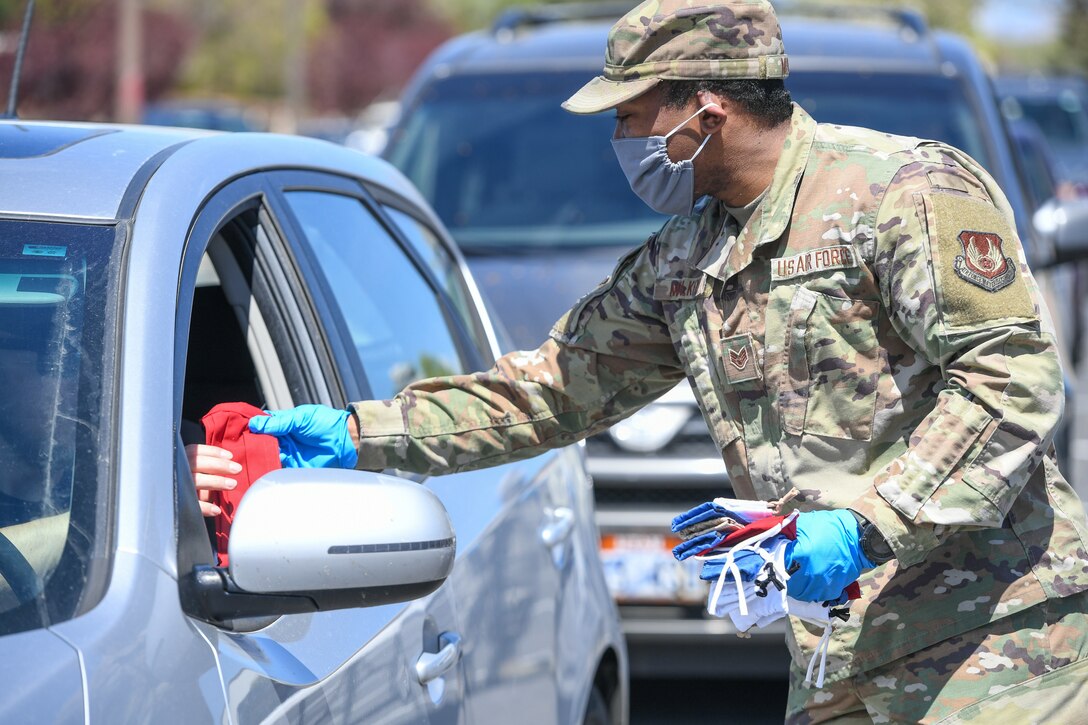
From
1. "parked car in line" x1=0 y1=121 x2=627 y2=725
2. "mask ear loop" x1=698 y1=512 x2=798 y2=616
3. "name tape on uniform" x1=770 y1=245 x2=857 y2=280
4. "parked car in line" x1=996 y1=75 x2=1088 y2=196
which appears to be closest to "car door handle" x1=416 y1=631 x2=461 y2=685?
"parked car in line" x1=0 y1=121 x2=627 y2=725

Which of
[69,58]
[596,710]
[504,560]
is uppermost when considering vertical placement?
[504,560]

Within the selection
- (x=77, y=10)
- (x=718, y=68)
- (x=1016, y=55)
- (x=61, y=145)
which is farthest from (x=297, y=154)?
(x=1016, y=55)

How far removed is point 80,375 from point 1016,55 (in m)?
73.8

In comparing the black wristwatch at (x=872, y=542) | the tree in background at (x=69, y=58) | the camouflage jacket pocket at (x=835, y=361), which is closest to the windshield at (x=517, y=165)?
the camouflage jacket pocket at (x=835, y=361)

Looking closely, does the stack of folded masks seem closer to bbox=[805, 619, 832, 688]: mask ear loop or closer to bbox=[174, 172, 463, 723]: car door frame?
bbox=[805, 619, 832, 688]: mask ear loop

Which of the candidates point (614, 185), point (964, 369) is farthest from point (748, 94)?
point (614, 185)

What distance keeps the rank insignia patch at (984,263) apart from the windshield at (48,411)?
118 centimetres

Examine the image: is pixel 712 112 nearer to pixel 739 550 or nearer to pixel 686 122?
pixel 686 122

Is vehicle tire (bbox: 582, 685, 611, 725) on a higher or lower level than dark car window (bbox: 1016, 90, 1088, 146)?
higher

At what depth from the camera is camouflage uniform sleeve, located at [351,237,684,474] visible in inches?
96.2

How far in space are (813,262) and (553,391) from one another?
22.6 inches

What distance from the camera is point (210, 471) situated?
78.9 inches

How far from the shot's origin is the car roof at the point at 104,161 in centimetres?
194

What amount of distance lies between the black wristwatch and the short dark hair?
2.23 ft
